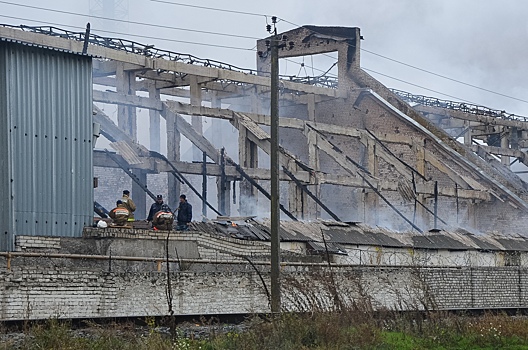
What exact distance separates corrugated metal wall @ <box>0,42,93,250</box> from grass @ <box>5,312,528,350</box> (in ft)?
11.8

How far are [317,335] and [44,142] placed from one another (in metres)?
7.11

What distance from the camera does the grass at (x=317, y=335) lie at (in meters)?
11.8

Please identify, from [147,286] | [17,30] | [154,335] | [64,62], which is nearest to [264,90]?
[17,30]

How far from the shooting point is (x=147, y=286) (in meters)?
15.3

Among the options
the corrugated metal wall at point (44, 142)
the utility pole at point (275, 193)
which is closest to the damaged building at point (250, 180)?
the corrugated metal wall at point (44, 142)

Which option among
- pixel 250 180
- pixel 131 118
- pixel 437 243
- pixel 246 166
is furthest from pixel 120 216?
pixel 131 118

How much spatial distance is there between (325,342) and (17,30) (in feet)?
56.1

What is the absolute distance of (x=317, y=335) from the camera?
1323 cm

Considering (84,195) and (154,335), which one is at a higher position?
(84,195)

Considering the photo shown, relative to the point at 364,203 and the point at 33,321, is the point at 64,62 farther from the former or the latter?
the point at 364,203

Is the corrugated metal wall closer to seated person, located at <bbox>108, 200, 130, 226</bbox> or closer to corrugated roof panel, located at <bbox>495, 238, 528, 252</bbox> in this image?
seated person, located at <bbox>108, 200, 130, 226</bbox>

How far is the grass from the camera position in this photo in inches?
463

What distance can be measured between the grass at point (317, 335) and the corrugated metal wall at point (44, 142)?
359 cm

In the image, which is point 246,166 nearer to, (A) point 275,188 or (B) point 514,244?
(B) point 514,244
